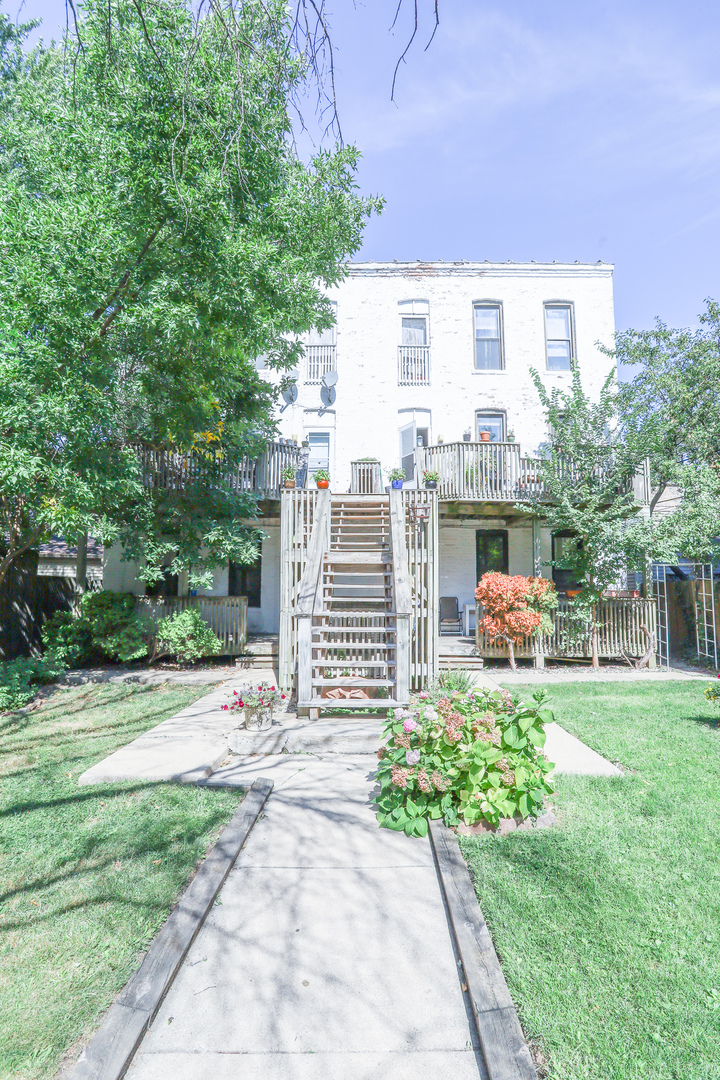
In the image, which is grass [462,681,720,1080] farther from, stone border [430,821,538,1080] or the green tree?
the green tree

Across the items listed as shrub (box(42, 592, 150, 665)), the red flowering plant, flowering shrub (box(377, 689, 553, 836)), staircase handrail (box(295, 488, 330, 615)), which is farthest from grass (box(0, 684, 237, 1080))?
the red flowering plant

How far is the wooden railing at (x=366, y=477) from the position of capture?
13836 millimetres

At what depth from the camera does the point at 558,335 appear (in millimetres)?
15023

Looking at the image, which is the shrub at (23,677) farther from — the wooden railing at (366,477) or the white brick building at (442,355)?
the white brick building at (442,355)

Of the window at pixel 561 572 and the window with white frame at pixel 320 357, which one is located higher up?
the window with white frame at pixel 320 357

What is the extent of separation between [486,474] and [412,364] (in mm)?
4788

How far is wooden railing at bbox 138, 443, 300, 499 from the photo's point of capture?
10.5m

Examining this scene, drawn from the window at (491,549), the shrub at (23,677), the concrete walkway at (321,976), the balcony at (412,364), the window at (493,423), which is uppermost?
the balcony at (412,364)

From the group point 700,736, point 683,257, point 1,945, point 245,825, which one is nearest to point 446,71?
point 245,825

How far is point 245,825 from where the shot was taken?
3.62 metres

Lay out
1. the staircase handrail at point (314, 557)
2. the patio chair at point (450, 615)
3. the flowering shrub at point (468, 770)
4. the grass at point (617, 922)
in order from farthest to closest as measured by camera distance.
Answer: the patio chair at point (450, 615) → the staircase handrail at point (314, 557) → the flowering shrub at point (468, 770) → the grass at point (617, 922)

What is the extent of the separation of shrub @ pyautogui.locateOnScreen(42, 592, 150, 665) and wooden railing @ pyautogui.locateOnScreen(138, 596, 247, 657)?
44 centimetres

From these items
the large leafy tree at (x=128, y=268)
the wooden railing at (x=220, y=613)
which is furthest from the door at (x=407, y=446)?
the wooden railing at (x=220, y=613)

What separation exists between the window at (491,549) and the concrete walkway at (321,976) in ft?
36.3
